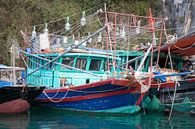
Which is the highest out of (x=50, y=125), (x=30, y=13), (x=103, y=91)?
(x=30, y=13)

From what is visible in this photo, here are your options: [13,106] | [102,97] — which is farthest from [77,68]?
[13,106]

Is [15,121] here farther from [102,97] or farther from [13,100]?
[102,97]

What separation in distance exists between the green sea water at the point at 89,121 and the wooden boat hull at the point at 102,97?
11.4 inches

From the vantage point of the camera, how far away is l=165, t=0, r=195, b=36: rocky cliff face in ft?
93.9

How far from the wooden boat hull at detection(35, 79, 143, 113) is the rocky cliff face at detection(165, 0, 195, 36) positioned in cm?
1305

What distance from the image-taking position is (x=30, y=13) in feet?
90.0

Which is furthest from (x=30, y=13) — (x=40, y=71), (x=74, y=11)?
(x=40, y=71)

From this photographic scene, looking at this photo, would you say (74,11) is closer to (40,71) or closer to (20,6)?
(20,6)

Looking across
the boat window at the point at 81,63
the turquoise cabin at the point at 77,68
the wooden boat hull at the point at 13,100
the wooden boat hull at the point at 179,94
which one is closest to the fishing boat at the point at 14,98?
the wooden boat hull at the point at 13,100

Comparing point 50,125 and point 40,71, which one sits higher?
point 40,71

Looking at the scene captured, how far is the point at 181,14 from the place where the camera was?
2942 centimetres

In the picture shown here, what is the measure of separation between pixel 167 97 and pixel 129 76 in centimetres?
321

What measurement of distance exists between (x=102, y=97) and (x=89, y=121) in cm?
143

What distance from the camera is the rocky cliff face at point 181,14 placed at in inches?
1127
